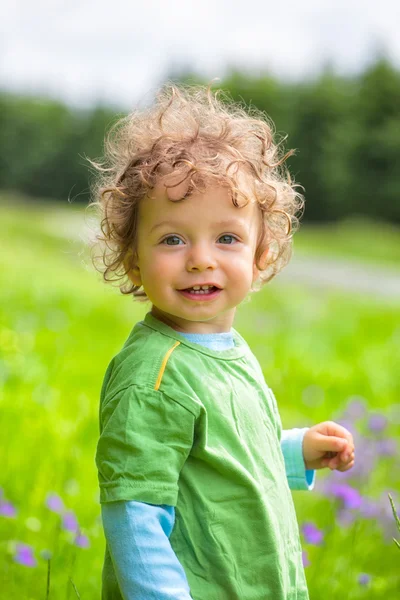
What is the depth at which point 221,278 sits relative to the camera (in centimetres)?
164

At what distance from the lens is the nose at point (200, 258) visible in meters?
1.60

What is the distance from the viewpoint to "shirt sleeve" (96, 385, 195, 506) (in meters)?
1.47

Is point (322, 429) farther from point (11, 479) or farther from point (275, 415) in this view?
point (11, 479)

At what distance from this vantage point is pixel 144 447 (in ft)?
4.83

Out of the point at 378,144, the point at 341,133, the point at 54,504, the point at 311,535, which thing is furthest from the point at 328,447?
the point at 341,133

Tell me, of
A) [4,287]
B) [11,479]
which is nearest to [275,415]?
[11,479]

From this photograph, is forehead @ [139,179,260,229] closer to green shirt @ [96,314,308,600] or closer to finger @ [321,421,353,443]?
green shirt @ [96,314,308,600]

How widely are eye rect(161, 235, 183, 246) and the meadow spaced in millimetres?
498

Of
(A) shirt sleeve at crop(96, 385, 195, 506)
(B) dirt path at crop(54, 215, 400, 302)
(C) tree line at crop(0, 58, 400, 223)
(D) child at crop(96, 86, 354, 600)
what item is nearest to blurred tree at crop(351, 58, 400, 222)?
(C) tree line at crop(0, 58, 400, 223)

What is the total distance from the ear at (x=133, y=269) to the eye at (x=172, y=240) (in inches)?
5.8

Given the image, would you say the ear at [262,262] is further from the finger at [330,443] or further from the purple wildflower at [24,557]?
the purple wildflower at [24,557]

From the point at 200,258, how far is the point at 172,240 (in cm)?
7

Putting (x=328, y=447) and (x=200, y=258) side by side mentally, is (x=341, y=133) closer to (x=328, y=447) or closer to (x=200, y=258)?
(x=328, y=447)

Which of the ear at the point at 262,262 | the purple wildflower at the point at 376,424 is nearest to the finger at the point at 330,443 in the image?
the ear at the point at 262,262
